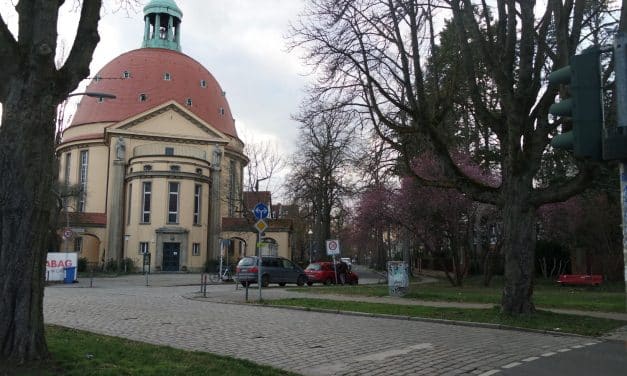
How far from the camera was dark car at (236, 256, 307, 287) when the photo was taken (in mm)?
29875

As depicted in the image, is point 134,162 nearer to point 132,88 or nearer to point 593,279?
point 132,88

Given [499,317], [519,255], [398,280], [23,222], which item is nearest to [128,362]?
[23,222]

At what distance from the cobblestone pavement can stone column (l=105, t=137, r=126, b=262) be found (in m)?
43.9

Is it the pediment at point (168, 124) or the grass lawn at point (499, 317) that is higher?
the pediment at point (168, 124)

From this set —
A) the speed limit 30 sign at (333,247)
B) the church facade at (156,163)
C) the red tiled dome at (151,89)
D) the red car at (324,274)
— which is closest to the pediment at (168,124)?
the church facade at (156,163)

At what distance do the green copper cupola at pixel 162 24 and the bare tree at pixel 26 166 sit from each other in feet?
228

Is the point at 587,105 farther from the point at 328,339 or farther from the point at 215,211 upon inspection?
the point at 215,211

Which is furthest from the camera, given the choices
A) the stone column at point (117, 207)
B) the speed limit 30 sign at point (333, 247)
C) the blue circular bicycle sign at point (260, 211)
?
the stone column at point (117, 207)

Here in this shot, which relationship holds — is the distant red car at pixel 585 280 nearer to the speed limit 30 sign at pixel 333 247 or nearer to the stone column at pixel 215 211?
the speed limit 30 sign at pixel 333 247

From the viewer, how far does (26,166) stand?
6.90 metres

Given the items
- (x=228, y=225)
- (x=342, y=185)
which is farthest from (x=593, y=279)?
(x=228, y=225)

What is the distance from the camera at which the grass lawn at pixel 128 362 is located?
6.80 m

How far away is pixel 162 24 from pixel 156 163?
25.4m

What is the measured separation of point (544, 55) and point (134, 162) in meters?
49.3
